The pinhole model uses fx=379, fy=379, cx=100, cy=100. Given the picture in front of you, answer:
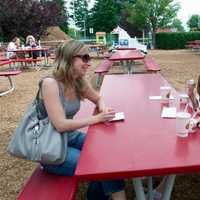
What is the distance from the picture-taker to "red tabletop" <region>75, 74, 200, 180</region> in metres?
1.72

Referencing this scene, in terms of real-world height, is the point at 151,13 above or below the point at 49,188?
above

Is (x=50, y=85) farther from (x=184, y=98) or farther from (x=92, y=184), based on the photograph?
(x=184, y=98)

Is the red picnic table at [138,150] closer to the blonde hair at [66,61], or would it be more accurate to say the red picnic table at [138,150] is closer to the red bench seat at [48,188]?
the red bench seat at [48,188]

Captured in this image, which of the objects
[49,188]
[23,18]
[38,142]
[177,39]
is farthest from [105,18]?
[49,188]

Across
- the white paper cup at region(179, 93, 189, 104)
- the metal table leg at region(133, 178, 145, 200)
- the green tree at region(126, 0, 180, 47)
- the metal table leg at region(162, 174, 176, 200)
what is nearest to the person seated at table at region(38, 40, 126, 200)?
the metal table leg at region(133, 178, 145, 200)

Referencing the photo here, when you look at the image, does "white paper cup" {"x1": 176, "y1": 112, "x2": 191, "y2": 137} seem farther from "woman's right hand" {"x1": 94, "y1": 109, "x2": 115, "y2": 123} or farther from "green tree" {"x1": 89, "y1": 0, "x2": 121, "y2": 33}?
"green tree" {"x1": 89, "y1": 0, "x2": 121, "y2": 33}

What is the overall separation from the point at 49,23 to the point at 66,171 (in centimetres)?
2263

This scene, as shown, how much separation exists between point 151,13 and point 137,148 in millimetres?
39749

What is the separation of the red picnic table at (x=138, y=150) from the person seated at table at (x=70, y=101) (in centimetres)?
12

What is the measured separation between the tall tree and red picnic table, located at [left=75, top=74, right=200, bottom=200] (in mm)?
21120

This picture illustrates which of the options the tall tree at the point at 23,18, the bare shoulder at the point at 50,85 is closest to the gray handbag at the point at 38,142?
the bare shoulder at the point at 50,85

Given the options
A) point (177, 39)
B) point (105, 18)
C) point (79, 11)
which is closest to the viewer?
point (177, 39)

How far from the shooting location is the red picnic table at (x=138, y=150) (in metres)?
1.72

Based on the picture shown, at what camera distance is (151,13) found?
40.2 metres
